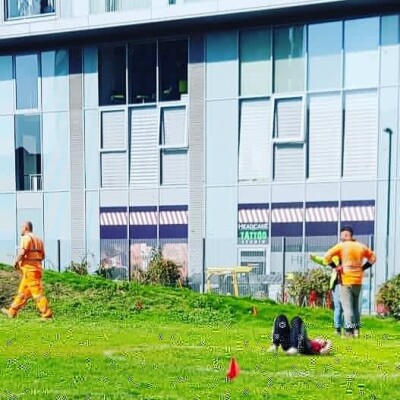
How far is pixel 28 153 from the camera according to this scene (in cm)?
2839

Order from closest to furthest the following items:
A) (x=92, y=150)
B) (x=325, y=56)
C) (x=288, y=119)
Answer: (x=325, y=56), (x=288, y=119), (x=92, y=150)

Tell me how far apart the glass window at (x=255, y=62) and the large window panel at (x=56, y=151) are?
23.6 ft

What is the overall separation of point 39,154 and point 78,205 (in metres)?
2.64

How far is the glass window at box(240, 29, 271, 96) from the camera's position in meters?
24.5

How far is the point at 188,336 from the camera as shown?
12492 mm

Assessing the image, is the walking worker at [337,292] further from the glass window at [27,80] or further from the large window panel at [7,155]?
the large window panel at [7,155]

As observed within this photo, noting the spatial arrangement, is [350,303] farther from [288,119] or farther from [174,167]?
[174,167]

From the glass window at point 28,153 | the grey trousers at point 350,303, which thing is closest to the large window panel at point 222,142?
the glass window at point 28,153

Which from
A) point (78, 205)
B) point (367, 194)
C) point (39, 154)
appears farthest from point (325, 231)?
point (39, 154)

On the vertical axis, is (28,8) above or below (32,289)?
above

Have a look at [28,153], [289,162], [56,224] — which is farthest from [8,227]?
[289,162]

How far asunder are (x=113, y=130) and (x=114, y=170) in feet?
4.81

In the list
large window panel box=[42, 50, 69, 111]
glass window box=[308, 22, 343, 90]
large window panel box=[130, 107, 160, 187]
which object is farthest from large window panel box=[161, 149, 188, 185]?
glass window box=[308, 22, 343, 90]

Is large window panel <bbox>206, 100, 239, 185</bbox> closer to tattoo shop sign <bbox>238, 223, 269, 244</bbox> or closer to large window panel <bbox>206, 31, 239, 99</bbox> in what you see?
large window panel <bbox>206, 31, 239, 99</bbox>
